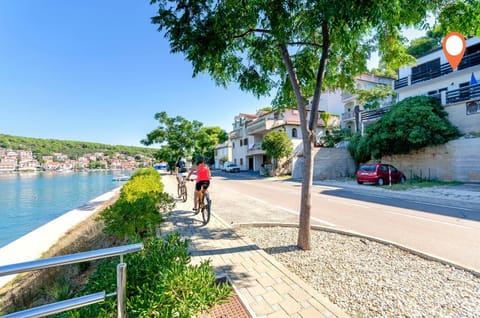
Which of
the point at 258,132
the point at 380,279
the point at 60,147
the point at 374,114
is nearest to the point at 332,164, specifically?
the point at 374,114

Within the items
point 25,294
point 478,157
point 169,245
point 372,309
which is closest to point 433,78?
point 478,157

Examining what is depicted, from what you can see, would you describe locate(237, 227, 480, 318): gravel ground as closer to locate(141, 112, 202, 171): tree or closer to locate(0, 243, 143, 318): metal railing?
locate(0, 243, 143, 318): metal railing

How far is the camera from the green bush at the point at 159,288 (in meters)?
1.90

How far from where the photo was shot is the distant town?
69.1 meters

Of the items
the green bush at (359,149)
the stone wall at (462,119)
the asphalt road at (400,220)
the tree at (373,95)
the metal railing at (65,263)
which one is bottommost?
the asphalt road at (400,220)

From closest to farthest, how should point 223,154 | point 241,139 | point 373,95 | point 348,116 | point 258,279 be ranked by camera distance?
1. point 258,279
2. point 373,95
3. point 348,116
4. point 241,139
5. point 223,154

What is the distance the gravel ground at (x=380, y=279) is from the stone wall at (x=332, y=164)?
1789cm

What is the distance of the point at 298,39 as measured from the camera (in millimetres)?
5340

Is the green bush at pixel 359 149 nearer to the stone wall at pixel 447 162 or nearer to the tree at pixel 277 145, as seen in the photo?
the stone wall at pixel 447 162

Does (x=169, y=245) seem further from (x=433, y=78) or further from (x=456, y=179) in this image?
(x=433, y=78)

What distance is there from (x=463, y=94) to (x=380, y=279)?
19374mm

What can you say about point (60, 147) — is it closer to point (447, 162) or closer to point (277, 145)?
point (277, 145)

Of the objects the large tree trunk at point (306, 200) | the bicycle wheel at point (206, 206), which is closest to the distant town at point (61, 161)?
the bicycle wheel at point (206, 206)

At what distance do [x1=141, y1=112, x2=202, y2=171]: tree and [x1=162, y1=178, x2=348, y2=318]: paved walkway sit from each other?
24621mm
